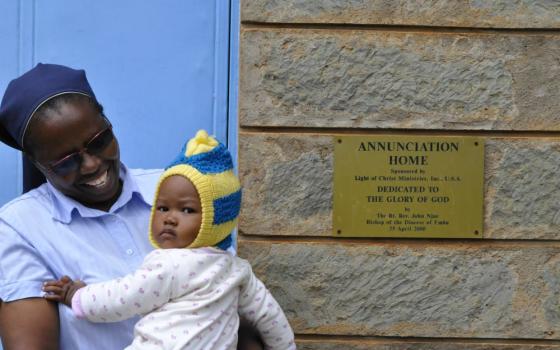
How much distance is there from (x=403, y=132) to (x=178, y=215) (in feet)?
3.45

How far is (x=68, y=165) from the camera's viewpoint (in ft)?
8.56

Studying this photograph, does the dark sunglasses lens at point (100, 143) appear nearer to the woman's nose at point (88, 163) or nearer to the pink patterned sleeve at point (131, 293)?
the woman's nose at point (88, 163)

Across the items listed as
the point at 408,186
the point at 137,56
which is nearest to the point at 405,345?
the point at 408,186

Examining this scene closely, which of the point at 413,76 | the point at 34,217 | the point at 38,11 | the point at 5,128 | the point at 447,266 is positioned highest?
the point at 38,11

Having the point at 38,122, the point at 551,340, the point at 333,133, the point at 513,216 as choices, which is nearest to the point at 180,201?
the point at 38,122

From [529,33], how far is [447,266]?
0.87 meters

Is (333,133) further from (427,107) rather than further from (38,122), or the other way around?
(38,122)

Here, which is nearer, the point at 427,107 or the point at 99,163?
the point at 99,163

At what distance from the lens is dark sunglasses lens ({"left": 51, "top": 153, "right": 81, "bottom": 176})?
2.61m

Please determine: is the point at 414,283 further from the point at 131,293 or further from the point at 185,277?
the point at 131,293

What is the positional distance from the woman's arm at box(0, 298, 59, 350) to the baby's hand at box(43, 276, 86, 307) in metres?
0.03

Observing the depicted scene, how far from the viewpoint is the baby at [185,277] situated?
248 cm

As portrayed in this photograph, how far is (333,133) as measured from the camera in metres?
3.26

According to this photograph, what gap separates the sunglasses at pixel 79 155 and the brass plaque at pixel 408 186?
0.93 m
